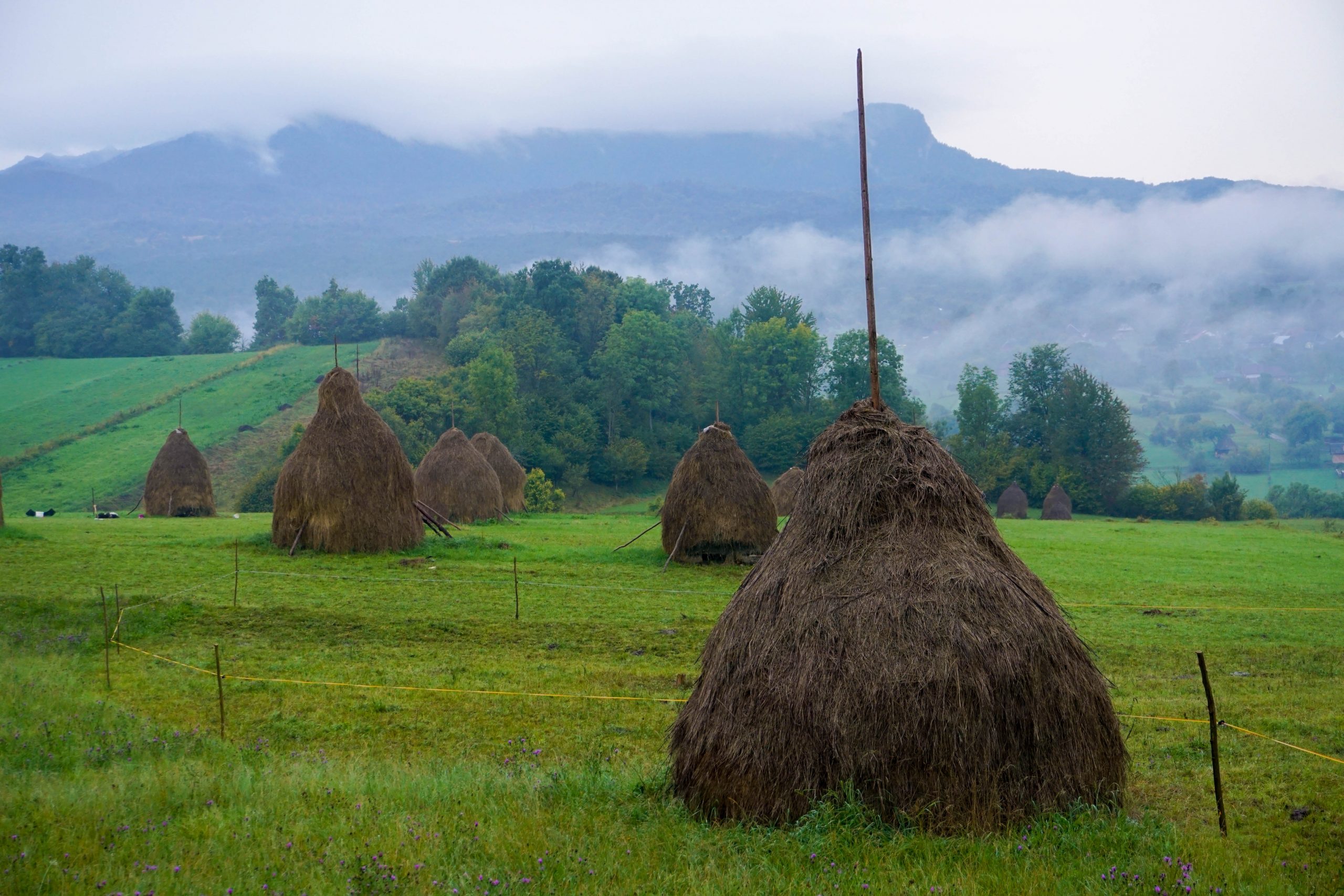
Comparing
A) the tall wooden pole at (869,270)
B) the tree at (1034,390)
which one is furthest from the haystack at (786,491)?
the tree at (1034,390)

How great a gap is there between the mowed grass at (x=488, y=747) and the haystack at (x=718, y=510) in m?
1.98

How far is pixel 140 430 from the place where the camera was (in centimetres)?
5831

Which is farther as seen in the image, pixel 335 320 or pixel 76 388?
pixel 335 320

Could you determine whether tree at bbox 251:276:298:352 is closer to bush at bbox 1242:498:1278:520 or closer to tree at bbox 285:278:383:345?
tree at bbox 285:278:383:345

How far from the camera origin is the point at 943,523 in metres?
7.35

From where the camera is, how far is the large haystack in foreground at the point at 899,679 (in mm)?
6449

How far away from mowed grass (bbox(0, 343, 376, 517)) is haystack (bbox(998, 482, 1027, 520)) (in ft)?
144

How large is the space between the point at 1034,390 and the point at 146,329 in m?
74.6

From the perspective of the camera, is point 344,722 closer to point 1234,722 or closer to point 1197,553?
point 1234,722

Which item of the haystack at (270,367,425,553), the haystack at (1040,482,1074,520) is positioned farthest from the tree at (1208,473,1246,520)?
the haystack at (270,367,425,553)

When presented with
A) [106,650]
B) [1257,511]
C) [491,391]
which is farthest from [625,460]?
[106,650]

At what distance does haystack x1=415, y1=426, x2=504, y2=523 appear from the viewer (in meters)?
34.3

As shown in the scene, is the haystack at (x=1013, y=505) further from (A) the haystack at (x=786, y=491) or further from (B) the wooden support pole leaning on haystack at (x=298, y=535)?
(B) the wooden support pole leaning on haystack at (x=298, y=535)

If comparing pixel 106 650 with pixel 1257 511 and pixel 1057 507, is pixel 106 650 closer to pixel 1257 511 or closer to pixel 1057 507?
pixel 1057 507
